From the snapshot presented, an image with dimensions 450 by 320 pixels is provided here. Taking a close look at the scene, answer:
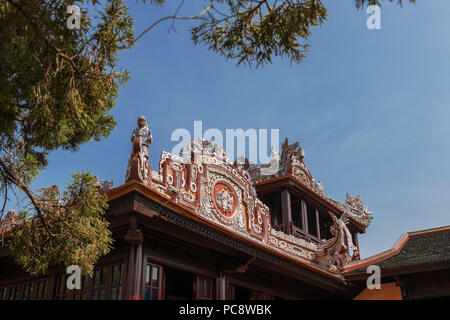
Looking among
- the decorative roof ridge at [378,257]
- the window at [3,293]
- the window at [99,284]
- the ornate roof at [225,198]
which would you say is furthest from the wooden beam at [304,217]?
the window at [3,293]

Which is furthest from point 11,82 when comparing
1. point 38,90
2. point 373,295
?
point 373,295

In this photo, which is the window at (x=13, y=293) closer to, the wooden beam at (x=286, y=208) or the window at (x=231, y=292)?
the window at (x=231, y=292)

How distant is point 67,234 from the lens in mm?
Answer: 6883

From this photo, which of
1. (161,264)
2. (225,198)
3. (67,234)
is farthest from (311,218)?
(67,234)

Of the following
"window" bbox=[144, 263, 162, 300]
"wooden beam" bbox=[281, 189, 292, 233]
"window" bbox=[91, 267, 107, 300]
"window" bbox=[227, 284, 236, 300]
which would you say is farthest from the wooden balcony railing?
"window" bbox=[91, 267, 107, 300]

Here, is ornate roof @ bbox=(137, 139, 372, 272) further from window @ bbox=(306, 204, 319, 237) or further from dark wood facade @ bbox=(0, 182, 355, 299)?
window @ bbox=(306, 204, 319, 237)

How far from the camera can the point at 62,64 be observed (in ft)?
19.9

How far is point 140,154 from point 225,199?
2.78 m

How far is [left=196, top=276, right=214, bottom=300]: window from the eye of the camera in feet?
30.1

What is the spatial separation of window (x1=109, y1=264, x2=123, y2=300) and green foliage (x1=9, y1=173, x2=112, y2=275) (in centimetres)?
115

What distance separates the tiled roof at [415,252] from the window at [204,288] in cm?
475

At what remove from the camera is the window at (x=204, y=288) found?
9172mm
